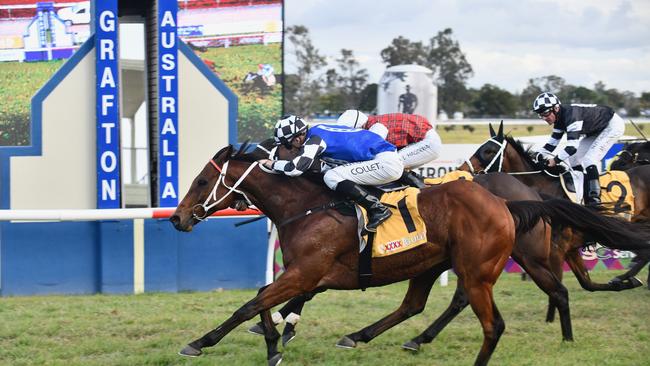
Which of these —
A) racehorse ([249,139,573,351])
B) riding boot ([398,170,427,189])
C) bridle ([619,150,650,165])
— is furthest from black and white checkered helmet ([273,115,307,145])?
bridle ([619,150,650,165])

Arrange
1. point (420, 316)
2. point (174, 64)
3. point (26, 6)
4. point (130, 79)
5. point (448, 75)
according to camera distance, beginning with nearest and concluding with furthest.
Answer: point (420, 316)
point (174, 64)
point (130, 79)
point (26, 6)
point (448, 75)

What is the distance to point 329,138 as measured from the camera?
5445mm

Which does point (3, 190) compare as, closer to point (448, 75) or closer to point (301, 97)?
point (301, 97)

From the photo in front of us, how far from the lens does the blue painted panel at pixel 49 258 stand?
7.86m

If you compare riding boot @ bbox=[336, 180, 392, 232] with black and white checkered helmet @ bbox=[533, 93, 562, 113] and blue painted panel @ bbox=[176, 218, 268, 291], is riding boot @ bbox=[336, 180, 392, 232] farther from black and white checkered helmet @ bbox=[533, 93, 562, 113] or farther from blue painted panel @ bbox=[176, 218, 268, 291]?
blue painted panel @ bbox=[176, 218, 268, 291]

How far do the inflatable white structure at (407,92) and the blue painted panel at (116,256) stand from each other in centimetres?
549

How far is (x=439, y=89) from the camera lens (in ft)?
149

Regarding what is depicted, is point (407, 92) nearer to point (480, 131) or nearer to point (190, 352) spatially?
point (190, 352)

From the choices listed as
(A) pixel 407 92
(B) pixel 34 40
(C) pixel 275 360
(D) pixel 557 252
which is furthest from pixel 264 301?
(B) pixel 34 40

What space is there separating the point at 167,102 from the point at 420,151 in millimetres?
2991

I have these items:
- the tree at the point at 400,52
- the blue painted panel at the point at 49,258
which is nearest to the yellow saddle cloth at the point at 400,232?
the blue painted panel at the point at 49,258

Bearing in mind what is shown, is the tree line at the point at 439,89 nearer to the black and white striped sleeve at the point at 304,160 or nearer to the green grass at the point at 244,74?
the green grass at the point at 244,74

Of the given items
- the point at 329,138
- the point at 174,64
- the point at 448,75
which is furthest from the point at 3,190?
the point at 448,75

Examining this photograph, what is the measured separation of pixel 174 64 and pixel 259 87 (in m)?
21.4
